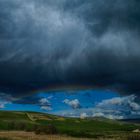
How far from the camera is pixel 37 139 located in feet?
356

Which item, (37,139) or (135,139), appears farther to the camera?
(135,139)

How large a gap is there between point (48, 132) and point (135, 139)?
42.3 metres

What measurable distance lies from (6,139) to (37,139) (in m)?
9.74

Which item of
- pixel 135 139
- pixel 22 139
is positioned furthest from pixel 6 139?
pixel 135 139

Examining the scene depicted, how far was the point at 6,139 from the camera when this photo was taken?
344ft

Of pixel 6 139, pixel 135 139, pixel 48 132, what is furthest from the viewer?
pixel 48 132

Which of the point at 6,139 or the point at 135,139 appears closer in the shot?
the point at 6,139

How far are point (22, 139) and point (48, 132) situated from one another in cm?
4563

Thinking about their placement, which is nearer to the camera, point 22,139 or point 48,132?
point 22,139

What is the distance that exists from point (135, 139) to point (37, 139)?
38887mm

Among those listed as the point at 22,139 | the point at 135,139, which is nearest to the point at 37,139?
the point at 22,139

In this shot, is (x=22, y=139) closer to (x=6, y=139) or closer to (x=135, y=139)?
(x=6, y=139)

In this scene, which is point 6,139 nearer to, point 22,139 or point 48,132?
point 22,139

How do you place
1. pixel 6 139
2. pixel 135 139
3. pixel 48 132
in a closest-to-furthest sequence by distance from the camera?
pixel 6 139 → pixel 135 139 → pixel 48 132
